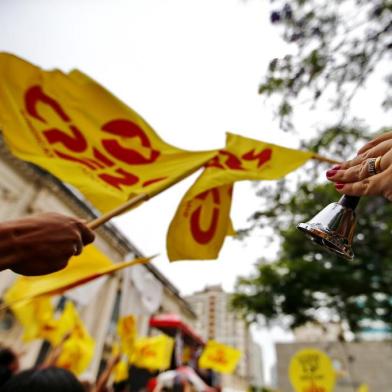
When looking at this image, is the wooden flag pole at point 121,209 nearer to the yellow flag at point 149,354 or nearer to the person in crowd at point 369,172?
the person in crowd at point 369,172

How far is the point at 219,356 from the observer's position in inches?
284

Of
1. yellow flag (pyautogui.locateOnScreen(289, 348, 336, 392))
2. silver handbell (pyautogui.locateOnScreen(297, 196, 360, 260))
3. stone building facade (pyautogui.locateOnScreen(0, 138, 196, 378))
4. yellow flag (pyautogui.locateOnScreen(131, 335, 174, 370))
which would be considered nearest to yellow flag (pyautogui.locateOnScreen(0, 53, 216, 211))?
silver handbell (pyautogui.locateOnScreen(297, 196, 360, 260))

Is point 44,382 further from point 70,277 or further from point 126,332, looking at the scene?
point 126,332

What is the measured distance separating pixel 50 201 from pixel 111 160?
11869mm

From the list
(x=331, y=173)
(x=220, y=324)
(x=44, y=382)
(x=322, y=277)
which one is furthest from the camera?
(x=220, y=324)

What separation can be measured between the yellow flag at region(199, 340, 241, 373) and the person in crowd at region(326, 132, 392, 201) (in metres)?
6.81

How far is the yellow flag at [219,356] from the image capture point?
7070 mm

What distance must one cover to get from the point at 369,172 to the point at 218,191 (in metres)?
1.50

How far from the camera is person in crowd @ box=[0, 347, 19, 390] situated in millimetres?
2748

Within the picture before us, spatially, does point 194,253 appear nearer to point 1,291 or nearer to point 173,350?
point 173,350

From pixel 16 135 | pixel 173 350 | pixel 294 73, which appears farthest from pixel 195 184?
pixel 173 350

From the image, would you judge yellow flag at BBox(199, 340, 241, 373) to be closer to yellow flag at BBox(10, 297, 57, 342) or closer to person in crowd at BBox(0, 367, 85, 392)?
yellow flag at BBox(10, 297, 57, 342)

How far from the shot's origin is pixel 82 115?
8.07ft

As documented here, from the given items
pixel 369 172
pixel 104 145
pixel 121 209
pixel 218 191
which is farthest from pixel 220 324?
pixel 369 172
